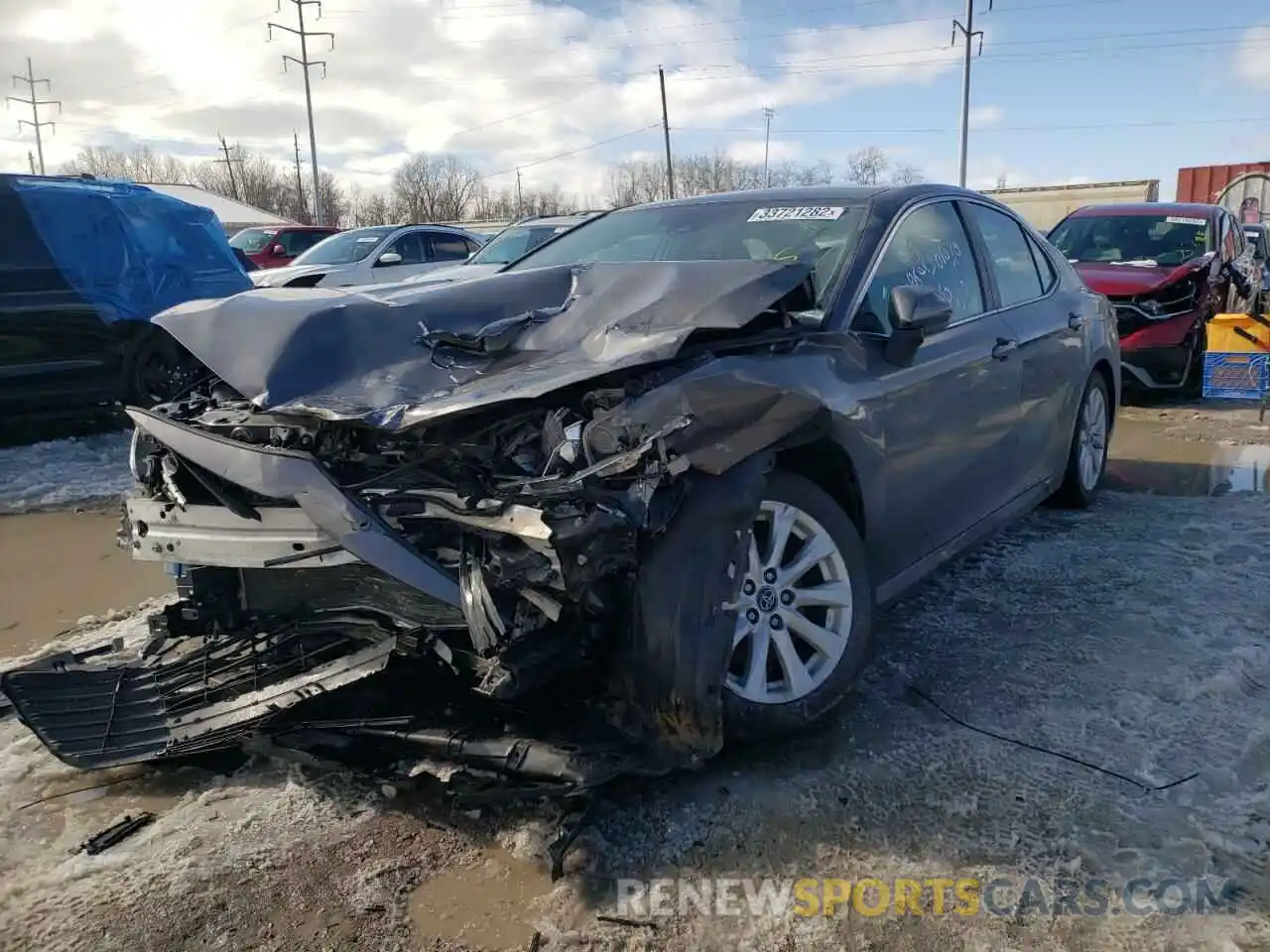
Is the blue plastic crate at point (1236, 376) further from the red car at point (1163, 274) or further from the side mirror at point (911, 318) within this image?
the side mirror at point (911, 318)

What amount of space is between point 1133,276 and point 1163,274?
25 centimetres

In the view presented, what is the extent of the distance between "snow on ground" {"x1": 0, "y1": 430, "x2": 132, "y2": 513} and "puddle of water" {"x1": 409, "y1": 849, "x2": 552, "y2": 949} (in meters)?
4.91

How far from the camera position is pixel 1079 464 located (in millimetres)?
5289

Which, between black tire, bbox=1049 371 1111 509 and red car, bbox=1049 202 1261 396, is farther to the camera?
red car, bbox=1049 202 1261 396

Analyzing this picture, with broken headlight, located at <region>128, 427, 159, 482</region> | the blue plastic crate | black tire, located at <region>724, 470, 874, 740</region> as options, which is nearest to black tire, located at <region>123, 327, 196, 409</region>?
broken headlight, located at <region>128, 427, 159, 482</region>

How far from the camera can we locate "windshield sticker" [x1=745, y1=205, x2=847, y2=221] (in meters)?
3.76

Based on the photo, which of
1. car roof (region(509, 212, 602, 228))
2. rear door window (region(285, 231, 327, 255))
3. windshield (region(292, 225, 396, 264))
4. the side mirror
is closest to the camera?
the side mirror

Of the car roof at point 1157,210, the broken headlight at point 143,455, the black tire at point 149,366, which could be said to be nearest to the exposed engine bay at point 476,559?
the broken headlight at point 143,455

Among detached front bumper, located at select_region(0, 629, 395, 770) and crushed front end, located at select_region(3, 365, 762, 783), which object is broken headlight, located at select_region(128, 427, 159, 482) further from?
detached front bumper, located at select_region(0, 629, 395, 770)

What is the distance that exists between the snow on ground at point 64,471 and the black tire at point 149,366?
17.4 inches

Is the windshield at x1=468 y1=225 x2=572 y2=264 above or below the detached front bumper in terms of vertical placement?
above

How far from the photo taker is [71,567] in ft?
16.4

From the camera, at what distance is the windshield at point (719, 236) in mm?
→ 3617

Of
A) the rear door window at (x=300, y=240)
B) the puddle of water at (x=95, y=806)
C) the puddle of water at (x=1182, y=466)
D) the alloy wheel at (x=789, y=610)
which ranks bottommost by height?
the puddle of water at (x=1182, y=466)
